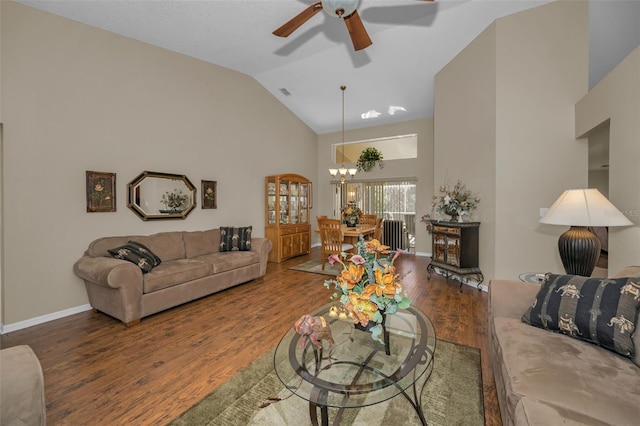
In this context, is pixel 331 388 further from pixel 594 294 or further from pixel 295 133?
pixel 295 133

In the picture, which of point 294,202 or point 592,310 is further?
point 294,202

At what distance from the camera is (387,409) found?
165 cm

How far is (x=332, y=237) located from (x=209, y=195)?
231 cm

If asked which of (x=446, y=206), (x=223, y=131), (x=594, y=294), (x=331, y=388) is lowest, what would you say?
(x=331, y=388)

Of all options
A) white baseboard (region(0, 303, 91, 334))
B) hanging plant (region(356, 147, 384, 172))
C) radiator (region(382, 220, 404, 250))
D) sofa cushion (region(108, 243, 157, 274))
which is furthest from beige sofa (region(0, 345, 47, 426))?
hanging plant (region(356, 147, 384, 172))

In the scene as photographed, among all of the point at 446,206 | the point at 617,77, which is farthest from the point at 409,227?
the point at 617,77

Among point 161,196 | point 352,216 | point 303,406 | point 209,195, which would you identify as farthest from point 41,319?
point 352,216

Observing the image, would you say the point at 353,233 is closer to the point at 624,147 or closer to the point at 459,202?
the point at 459,202

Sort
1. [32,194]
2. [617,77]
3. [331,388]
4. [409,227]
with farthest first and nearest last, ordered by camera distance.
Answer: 1. [409,227]
2. [32,194]
3. [617,77]
4. [331,388]

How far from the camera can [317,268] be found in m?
5.18

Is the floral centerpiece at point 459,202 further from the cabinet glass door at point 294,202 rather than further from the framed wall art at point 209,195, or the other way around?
the framed wall art at point 209,195

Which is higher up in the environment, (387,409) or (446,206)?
(446,206)

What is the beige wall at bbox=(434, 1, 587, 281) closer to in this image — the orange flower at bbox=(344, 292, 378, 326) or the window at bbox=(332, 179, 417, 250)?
the window at bbox=(332, 179, 417, 250)

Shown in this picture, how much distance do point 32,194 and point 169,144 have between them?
1.71m
